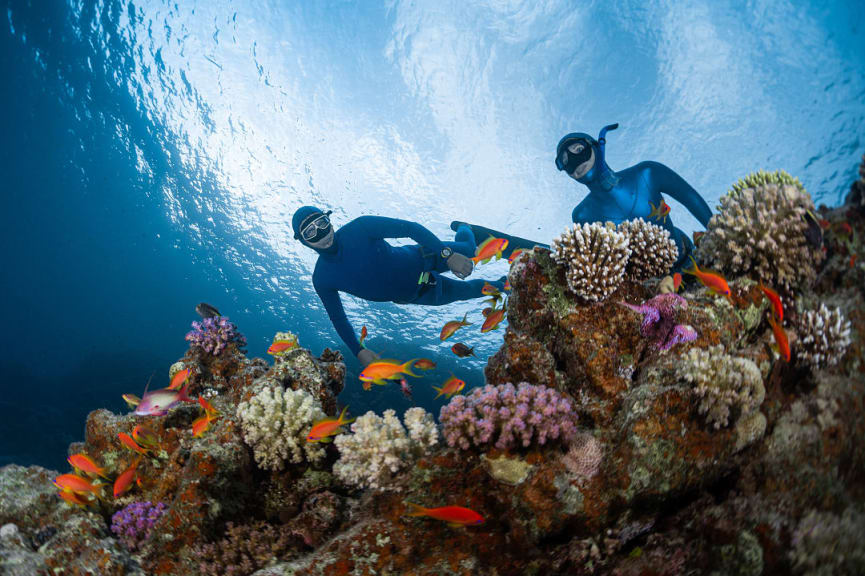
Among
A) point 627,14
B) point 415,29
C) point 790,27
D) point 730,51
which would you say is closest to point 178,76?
point 415,29

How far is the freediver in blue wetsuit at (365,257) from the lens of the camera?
7.83m

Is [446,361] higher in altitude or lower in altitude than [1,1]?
lower

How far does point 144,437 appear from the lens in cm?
433

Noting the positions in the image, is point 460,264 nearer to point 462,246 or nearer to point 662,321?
point 462,246

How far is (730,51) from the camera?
17.0m

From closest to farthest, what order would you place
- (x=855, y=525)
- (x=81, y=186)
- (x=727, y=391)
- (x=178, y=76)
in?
(x=855, y=525), (x=727, y=391), (x=178, y=76), (x=81, y=186)

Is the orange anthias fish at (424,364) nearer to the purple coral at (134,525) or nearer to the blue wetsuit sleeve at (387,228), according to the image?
the purple coral at (134,525)

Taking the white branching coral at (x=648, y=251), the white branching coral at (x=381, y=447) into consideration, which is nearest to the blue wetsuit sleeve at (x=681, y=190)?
the white branching coral at (x=648, y=251)

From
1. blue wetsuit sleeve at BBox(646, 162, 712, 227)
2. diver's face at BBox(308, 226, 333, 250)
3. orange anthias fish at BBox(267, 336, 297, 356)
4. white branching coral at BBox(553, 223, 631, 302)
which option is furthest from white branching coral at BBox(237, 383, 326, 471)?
blue wetsuit sleeve at BBox(646, 162, 712, 227)

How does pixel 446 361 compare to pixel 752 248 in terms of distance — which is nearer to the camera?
pixel 752 248

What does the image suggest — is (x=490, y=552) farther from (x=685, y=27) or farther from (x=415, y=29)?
(x=685, y=27)

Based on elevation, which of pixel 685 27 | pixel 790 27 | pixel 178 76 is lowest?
pixel 790 27

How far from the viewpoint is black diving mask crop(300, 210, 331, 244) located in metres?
7.56

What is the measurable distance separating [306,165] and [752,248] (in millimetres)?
24757
